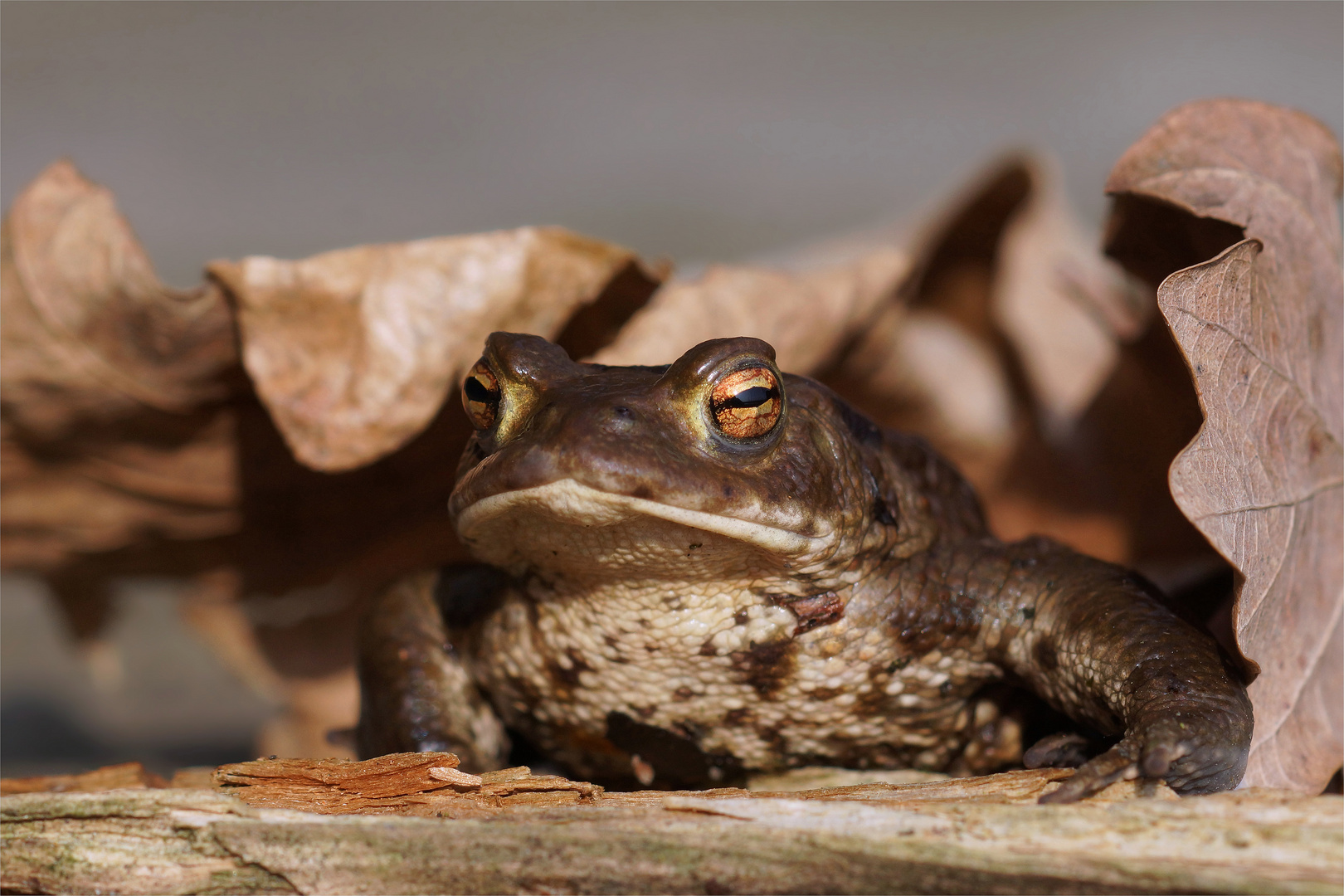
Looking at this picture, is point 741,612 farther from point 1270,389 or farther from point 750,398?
point 1270,389

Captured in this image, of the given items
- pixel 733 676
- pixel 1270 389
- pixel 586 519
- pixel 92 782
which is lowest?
pixel 92 782

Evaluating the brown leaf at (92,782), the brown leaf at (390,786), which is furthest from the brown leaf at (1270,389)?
the brown leaf at (92,782)

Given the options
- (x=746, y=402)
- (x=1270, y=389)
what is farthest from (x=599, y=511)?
(x=1270, y=389)

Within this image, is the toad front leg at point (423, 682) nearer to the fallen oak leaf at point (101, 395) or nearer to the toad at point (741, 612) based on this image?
the toad at point (741, 612)

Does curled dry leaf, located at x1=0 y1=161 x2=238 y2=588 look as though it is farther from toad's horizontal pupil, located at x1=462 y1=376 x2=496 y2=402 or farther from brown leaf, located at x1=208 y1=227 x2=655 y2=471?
toad's horizontal pupil, located at x1=462 y1=376 x2=496 y2=402

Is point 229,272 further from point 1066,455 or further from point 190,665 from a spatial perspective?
point 1066,455

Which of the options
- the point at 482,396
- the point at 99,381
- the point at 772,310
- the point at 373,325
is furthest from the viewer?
the point at 772,310
